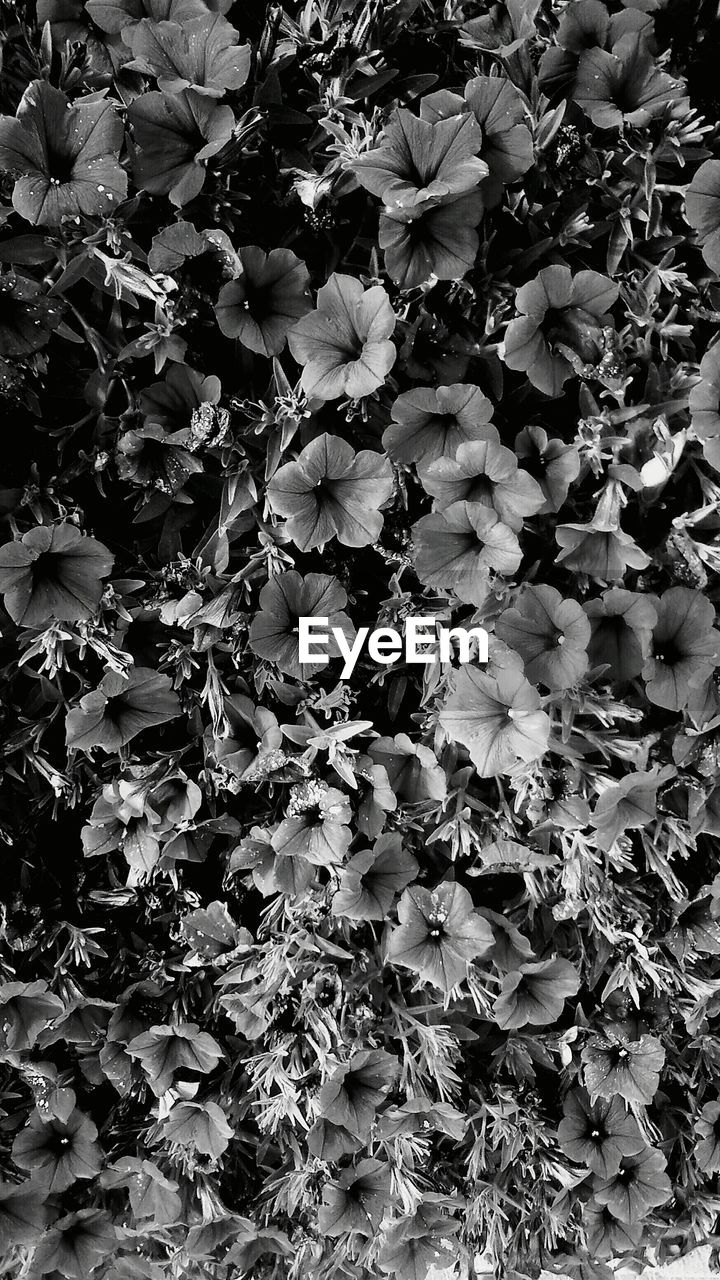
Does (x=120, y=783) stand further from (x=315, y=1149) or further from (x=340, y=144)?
(x=340, y=144)

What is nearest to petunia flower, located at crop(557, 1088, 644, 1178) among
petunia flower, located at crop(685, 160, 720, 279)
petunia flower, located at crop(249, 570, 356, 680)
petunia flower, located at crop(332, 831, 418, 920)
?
petunia flower, located at crop(332, 831, 418, 920)

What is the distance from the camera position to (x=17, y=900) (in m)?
1.61

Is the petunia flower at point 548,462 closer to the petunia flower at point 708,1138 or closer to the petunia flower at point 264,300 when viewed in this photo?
the petunia flower at point 264,300

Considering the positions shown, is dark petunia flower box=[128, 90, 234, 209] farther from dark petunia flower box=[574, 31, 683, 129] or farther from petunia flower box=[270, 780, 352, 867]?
petunia flower box=[270, 780, 352, 867]

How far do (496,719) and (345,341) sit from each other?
1.91 feet

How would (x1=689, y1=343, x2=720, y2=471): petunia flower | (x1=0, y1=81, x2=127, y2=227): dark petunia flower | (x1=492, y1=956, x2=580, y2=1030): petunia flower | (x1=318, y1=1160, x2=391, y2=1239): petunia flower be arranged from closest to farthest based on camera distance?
(x1=0, y1=81, x2=127, y2=227): dark petunia flower → (x1=689, y1=343, x2=720, y2=471): petunia flower → (x1=492, y1=956, x2=580, y2=1030): petunia flower → (x1=318, y1=1160, x2=391, y2=1239): petunia flower

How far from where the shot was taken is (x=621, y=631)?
1.46 meters

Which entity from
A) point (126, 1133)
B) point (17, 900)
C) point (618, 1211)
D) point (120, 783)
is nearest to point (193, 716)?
point (120, 783)

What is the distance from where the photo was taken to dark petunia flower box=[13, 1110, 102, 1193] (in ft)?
5.55

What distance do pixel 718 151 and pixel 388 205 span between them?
59cm

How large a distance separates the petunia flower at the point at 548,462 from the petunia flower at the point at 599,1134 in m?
1.05

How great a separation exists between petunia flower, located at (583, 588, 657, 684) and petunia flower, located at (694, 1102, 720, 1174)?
881 millimetres

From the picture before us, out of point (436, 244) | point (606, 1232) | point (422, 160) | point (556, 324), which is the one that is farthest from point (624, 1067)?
point (422, 160)

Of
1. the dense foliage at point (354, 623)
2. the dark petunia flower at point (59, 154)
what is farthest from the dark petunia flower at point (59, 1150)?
the dark petunia flower at point (59, 154)
